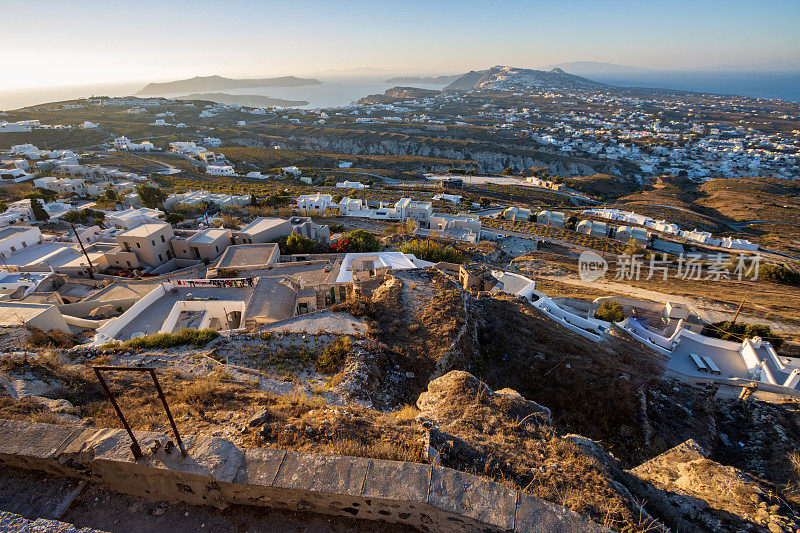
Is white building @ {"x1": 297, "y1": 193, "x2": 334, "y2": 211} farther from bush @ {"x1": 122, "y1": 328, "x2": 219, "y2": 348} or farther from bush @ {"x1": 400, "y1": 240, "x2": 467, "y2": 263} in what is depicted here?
bush @ {"x1": 122, "y1": 328, "x2": 219, "y2": 348}

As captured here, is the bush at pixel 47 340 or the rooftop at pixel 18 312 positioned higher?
the rooftop at pixel 18 312

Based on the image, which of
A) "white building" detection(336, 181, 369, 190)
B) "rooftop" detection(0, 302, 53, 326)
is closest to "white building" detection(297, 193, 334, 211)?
"white building" detection(336, 181, 369, 190)

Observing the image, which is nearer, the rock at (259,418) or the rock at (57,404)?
the rock at (259,418)

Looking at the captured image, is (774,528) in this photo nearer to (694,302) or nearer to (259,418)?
(259,418)

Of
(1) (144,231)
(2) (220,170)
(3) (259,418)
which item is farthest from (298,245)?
(2) (220,170)

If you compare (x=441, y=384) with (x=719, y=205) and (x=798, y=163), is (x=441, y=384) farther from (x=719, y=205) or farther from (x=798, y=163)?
(x=798, y=163)

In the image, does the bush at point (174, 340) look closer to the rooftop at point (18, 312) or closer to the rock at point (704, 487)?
the rooftop at point (18, 312)

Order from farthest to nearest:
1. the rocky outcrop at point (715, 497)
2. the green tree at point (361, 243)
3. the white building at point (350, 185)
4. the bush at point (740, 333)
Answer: the white building at point (350, 185) → the green tree at point (361, 243) → the bush at point (740, 333) → the rocky outcrop at point (715, 497)

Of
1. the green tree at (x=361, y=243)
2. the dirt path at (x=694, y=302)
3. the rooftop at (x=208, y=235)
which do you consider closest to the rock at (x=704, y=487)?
the dirt path at (x=694, y=302)
